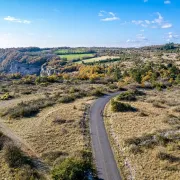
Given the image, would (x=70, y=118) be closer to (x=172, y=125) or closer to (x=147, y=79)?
(x=172, y=125)

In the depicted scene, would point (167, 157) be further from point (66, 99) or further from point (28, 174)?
point (66, 99)

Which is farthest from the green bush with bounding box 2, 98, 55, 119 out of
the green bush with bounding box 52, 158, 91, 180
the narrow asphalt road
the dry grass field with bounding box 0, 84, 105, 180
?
the green bush with bounding box 52, 158, 91, 180

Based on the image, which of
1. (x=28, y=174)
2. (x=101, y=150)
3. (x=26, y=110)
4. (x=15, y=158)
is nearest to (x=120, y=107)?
(x=101, y=150)

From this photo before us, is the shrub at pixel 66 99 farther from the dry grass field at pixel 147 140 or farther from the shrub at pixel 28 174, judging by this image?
the shrub at pixel 28 174

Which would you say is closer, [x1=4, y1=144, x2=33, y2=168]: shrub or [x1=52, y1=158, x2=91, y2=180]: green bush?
[x1=52, y1=158, x2=91, y2=180]: green bush

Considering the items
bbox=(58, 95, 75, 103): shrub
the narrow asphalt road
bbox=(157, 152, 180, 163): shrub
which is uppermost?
bbox=(58, 95, 75, 103): shrub

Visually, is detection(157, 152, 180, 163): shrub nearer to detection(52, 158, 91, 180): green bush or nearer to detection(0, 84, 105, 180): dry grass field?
detection(52, 158, 91, 180): green bush

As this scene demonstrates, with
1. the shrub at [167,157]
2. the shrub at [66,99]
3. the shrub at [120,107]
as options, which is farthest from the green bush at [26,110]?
the shrub at [167,157]

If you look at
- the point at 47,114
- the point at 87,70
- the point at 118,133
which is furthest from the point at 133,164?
the point at 87,70
